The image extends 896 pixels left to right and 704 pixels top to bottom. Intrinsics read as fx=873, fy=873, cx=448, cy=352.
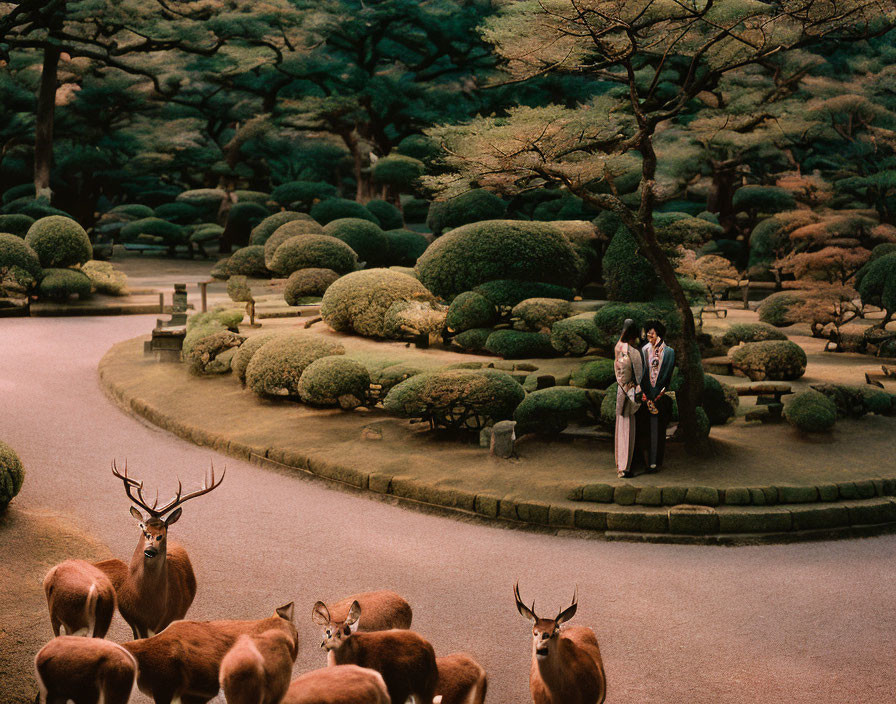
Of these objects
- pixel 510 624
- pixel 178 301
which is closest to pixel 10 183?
pixel 178 301

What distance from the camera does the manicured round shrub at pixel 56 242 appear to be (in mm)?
20000

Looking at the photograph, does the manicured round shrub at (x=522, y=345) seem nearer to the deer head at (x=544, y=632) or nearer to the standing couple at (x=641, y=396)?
the standing couple at (x=641, y=396)

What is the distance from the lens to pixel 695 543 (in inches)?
271

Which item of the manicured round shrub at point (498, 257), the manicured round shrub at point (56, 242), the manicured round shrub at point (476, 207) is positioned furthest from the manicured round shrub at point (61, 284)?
A: the manicured round shrub at point (498, 257)

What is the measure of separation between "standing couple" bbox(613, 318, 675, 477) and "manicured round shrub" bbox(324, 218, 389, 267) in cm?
1644

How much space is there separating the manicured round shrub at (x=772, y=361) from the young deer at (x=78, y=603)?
1016 cm

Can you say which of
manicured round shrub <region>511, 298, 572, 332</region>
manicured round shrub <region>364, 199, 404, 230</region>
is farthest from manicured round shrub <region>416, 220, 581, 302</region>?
manicured round shrub <region>364, 199, 404, 230</region>

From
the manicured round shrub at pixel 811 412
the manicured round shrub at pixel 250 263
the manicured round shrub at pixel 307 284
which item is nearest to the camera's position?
the manicured round shrub at pixel 811 412

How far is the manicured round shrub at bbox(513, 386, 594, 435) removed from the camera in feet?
29.8

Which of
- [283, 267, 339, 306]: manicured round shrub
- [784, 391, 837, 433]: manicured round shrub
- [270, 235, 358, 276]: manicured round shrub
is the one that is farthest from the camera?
[270, 235, 358, 276]: manicured round shrub

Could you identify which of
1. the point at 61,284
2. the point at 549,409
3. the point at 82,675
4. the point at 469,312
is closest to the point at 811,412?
the point at 549,409

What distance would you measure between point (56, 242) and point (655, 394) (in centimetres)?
1654

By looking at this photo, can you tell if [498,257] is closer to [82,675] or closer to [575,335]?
[575,335]

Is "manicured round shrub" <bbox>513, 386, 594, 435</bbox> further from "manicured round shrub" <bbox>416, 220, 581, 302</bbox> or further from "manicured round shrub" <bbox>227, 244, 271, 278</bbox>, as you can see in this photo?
"manicured round shrub" <bbox>227, 244, 271, 278</bbox>
